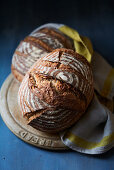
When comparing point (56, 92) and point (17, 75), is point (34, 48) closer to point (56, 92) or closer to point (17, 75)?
point (17, 75)

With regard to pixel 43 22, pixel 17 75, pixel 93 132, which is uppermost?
pixel 43 22

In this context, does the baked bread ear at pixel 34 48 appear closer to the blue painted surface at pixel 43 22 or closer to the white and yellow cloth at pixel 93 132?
the blue painted surface at pixel 43 22

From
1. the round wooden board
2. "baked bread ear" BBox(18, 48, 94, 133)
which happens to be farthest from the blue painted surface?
"baked bread ear" BBox(18, 48, 94, 133)

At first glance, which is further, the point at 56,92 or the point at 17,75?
the point at 17,75

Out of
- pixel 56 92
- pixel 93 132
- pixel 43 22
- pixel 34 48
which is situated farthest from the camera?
pixel 43 22

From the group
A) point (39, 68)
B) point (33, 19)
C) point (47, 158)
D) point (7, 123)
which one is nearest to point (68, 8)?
point (33, 19)

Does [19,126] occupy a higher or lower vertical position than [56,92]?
lower

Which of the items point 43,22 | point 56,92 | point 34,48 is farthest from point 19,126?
point 43,22

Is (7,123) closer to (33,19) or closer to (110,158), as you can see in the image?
(110,158)
